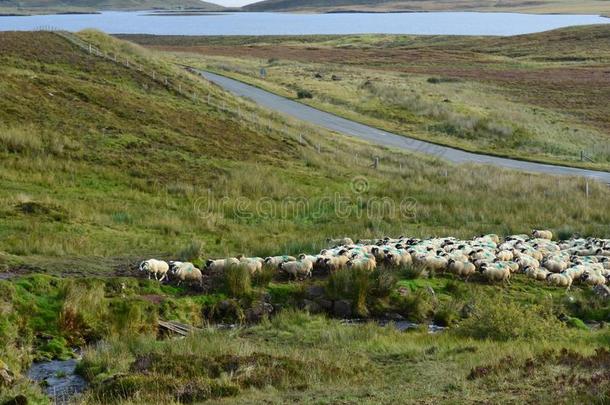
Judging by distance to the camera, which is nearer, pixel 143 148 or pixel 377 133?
pixel 143 148

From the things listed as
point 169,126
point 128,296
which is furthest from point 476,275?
point 169,126

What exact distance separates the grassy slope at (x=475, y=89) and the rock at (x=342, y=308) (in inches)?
1522

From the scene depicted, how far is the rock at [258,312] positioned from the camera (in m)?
18.2

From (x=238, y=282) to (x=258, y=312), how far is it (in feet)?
3.51

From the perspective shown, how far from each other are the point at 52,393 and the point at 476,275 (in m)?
12.3

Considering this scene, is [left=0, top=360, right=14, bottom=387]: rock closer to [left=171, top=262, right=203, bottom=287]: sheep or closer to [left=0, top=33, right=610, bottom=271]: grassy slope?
[left=171, top=262, right=203, bottom=287]: sheep

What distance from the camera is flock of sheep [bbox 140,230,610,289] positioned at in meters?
20.0

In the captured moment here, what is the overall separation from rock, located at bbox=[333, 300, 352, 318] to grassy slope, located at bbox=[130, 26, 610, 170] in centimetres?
3866

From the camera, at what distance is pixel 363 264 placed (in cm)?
2042

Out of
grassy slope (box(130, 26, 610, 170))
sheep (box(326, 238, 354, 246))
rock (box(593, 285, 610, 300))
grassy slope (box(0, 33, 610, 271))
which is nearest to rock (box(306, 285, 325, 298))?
grassy slope (box(0, 33, 610, 271))

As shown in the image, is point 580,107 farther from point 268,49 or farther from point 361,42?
point 361,42

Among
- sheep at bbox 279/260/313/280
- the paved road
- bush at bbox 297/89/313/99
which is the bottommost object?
the paved road

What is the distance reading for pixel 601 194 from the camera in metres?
39.0

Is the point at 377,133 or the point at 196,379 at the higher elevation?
the point at 196,379
